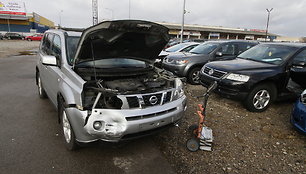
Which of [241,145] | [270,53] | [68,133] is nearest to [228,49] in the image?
[270,53]

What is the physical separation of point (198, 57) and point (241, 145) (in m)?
4.40

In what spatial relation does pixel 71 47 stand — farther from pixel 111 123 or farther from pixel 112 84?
pixel 111 123

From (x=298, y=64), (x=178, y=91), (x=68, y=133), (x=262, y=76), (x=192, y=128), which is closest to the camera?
(x=68, y=133)

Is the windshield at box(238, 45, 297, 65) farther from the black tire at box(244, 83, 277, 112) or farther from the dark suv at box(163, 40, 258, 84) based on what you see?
the dark suv at box(163, 40, 258, 84)

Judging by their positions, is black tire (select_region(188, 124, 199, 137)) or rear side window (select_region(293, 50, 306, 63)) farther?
rear side window (select_region(293, 50, 306, 63))

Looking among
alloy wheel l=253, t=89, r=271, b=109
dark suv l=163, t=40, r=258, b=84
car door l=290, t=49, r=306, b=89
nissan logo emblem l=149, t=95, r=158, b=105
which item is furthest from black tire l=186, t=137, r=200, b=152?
dark suv l=163, t=40, r=258, b=84

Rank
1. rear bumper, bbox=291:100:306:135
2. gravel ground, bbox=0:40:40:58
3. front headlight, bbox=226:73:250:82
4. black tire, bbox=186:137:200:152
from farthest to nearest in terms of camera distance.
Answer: gravel ground, bbox=0:40:40:58
front headlight, bbox=226:73:250:82
rear bumper, bbox=291:100:306:135
black tire, bbox=186:137:200:152

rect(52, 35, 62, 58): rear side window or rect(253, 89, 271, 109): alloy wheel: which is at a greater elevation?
rect(52, 35, 62, 58): rear side window

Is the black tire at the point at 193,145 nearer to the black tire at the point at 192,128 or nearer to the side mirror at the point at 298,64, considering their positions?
the black tire at the point at 192,128

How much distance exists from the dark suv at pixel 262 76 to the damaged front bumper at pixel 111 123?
8.41 feet

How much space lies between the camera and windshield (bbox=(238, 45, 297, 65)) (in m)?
4.70

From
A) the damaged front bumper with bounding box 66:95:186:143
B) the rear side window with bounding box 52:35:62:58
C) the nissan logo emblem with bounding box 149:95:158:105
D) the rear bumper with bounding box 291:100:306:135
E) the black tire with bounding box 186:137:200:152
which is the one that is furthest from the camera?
the rear side window with bounding box 52:35:62:58

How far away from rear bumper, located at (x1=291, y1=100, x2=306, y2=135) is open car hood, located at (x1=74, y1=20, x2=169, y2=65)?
2587 mm

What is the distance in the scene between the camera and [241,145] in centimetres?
320
